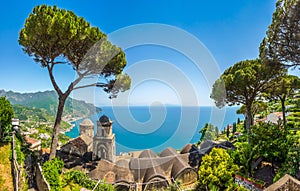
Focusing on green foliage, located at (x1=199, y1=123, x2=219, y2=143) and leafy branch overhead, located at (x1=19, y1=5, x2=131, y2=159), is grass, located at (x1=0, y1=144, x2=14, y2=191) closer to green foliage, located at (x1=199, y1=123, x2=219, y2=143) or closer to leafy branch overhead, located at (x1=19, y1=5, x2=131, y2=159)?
leafy branch overhead, located at (x1=19, y1=5, x2=131, y2=159)

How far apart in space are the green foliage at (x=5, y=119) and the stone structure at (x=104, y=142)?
6.03m

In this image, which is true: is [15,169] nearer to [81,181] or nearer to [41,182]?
[41,182]

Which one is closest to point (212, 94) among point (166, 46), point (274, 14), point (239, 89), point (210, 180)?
point (239, 89)

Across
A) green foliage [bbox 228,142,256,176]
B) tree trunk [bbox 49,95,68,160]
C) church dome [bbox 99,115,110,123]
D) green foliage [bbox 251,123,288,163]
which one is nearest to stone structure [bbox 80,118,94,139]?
church dome [bbox 99,115,110,123]

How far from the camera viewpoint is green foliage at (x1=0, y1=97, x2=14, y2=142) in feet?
37.1

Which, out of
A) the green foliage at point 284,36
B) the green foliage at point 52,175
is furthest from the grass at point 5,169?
the green foliage at point 284,36

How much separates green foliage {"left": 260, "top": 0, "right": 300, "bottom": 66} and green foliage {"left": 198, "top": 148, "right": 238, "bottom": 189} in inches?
253

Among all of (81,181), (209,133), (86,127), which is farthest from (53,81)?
(209,133)

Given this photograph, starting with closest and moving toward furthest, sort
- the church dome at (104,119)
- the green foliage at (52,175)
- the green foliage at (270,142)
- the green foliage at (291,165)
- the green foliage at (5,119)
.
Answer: the green foliage at (291,165)
the green foliage at (52,175)
the green foliage at (270,142)
the green foliage at (5,119)
the church dome at (104,119)

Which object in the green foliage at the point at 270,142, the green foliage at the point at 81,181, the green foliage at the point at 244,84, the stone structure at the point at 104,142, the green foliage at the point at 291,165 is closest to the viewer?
the green foliage at the point at 291,165

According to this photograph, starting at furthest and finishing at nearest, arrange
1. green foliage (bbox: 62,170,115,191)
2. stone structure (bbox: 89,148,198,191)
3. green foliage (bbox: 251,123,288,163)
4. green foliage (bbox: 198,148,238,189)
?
stone structure (bbox: 89,148,198,191) < green foliage (bbox: 62,170,115,191) < green foliage (bbox: 251,123,288,163) < green foliage (bbox: 198,148,238,189)

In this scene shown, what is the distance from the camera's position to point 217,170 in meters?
9.60

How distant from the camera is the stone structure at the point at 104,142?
50.9ft

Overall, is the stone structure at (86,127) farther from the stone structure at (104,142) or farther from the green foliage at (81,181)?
the green foliage at (81,181)
